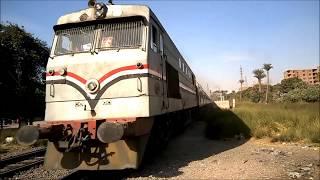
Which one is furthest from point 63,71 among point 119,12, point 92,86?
point 119,12

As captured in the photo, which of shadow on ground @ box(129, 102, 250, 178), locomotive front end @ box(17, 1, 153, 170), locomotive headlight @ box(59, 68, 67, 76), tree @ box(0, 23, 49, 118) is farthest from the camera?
tree @ box(0, 23, 49, 118)

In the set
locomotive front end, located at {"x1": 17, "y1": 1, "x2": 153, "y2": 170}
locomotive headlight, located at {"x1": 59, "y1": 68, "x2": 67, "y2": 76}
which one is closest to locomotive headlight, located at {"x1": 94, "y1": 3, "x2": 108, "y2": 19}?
locomotive front end, located at {"x1": 17, "y1": 1, "x2": 153, "y2": 170}

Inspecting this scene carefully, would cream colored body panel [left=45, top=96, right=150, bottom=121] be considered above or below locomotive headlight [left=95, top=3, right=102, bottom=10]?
below

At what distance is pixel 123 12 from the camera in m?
8.07

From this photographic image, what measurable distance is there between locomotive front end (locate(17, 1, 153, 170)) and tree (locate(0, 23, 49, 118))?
58.4 feet

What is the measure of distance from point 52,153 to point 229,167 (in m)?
4.16

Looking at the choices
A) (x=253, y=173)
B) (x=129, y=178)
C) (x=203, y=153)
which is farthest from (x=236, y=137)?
(x=129, y=178)

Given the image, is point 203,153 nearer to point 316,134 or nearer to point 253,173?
point 253,173

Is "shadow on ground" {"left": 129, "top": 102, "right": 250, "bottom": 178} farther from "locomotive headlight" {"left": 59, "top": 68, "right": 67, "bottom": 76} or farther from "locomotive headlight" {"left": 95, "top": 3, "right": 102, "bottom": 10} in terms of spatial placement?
"locomotive headlight" {"left": 95, "top": 3, "right": 102, "bottom": 10}

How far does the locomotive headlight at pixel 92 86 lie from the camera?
752 cm

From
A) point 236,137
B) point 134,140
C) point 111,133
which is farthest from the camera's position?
point 236,137


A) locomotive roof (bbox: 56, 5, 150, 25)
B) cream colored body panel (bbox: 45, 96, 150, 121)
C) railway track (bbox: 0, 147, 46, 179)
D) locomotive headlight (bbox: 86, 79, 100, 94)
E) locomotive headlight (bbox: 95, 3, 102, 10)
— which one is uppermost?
locomotive headlight (bbox: 95, 3, 102, 10)

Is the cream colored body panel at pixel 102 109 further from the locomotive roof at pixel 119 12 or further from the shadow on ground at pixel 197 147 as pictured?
the locomotive roof at pixel 119 12

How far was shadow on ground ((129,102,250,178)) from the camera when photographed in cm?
819
